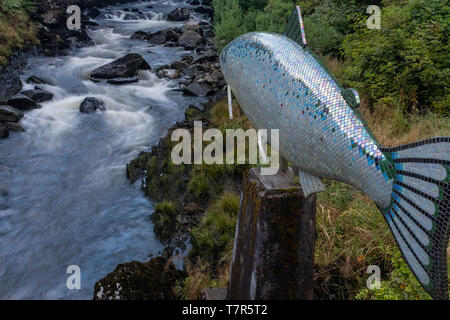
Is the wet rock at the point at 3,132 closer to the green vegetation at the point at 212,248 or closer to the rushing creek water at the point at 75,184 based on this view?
the rushing creek water at the point at 75,184

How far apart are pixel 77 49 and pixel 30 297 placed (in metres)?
13.2

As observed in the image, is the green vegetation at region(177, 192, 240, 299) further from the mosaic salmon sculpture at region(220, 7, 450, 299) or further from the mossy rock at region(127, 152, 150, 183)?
the mosaic salmon sculpture at region(220, 7, 450, 299)

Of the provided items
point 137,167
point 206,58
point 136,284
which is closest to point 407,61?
point 136,284

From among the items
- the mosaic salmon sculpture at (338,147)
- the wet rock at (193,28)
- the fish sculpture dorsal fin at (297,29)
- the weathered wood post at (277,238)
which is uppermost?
the fish sculpture dorsal fin at (297,29)

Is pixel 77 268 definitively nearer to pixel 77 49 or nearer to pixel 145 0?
pixel 77 49

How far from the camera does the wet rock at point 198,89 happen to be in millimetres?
10875

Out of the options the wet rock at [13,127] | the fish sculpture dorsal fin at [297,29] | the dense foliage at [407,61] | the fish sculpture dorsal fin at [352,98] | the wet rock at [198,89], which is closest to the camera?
the fish sculpture dorsal fin at [352,98]

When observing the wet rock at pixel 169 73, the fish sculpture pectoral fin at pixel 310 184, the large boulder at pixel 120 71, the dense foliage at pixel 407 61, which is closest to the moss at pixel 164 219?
the fish sculpture pectoral fin at pixel 310 184

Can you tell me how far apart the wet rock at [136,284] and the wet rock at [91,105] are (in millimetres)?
7342

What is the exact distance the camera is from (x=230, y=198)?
5.44 m

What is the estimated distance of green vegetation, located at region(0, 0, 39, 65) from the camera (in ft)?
41.6

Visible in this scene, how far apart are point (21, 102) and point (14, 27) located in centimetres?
630

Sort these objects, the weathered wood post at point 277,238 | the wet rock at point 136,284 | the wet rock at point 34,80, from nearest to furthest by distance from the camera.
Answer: the weathered wood post at point 277,238 < the wet rock at point 136,284 < the wet rock at point 34,80
